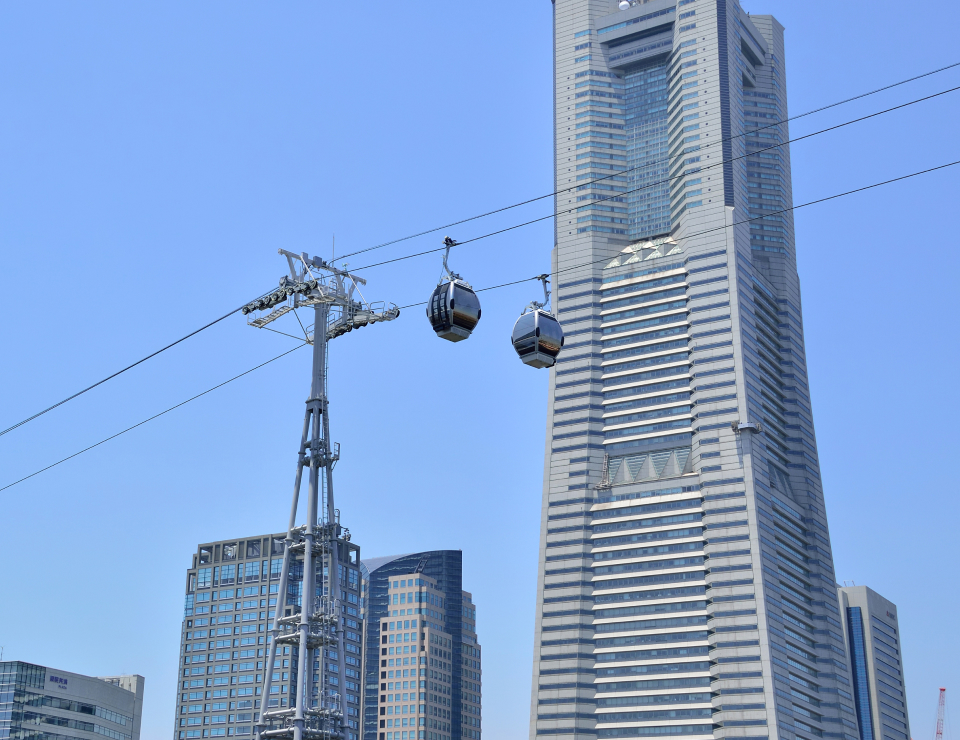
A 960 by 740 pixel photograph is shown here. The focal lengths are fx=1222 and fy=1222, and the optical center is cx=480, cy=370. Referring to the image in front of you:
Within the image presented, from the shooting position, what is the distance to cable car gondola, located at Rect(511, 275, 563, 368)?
53.9m

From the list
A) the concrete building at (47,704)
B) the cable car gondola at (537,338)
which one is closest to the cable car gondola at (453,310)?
the cable car gondola at (537,338)

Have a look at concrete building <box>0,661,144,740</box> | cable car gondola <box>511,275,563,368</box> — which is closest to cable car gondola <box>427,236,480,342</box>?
cable car gondola <box>511,275,563,368</box>

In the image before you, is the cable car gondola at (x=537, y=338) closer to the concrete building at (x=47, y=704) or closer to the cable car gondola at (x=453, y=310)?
the cable car gondola at (x=453, y=310)

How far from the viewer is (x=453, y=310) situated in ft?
175

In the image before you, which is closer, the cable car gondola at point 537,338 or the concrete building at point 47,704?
the cable car gondola at point 537,338

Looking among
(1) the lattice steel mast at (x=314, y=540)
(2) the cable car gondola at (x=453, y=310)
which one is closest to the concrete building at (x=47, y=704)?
(1) the lattice steel mast at (x=314, y=540)

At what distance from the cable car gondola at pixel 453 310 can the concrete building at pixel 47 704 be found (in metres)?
152

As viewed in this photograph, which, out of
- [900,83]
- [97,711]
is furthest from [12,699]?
[900,83]

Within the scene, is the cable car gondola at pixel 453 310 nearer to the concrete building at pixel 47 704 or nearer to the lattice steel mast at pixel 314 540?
the lattice steel mast at pixel 314 540

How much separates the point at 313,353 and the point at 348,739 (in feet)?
72.6

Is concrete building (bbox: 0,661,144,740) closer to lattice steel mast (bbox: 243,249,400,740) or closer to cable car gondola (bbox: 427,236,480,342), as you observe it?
lattice steel mast (bbox: 243,249,400,740)

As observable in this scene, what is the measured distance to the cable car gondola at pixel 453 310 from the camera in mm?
53594

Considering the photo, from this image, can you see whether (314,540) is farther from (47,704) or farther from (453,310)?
(47,704)

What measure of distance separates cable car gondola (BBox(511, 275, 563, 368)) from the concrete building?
153559mm
